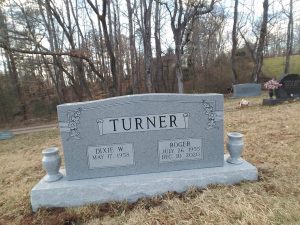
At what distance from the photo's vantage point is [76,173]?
3264 millimetres

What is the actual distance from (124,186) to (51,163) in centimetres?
96

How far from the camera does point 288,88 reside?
1080 cm

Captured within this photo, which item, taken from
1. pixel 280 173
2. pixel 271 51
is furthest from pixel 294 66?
pixel 280 173

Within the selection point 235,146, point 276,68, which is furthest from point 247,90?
point 235,146

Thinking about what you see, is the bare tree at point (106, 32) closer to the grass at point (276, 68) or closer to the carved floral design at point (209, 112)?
the carved floral design at point (209, 112)

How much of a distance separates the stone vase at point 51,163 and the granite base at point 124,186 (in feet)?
0.25

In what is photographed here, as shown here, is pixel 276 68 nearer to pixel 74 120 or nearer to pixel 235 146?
pixel 235 146

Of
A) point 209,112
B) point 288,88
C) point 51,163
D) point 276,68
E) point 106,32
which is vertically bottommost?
point 51,163

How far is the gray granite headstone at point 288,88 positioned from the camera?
10727mm

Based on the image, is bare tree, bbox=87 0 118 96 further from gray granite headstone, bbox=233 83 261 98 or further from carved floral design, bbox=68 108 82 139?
gray granite headstone, bbox=233 83 261 98

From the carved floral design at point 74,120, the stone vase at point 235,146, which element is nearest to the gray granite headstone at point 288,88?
the stone vase at point 235,146

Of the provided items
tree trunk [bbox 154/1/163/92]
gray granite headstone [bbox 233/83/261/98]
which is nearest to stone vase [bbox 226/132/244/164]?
gray granite headstone [bbox 233/83/261/98]

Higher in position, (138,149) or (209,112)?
(209,112)

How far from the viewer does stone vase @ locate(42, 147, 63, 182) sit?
3.18 meters
